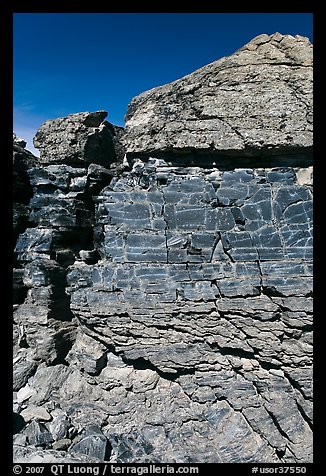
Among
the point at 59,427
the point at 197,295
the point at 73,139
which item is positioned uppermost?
the point at 73,139

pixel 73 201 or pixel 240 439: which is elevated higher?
pixel 73 201

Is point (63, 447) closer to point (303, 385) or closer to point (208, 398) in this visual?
point (208, 398)

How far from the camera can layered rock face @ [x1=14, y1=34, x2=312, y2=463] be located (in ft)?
17.0

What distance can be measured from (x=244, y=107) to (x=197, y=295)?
Result: 320 cm

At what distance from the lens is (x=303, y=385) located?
5.18 metres

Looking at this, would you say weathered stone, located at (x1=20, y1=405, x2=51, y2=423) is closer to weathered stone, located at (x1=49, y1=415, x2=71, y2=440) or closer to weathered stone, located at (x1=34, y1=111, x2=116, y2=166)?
weathered stone, located at (x1=49, y1=415, x2=71, y2=440)

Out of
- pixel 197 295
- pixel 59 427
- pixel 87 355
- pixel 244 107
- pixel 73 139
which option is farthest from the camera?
pixel 73 139

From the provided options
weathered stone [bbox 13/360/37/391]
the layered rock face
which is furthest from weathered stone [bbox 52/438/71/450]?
weathered stone [bbox 13/360/37/391]

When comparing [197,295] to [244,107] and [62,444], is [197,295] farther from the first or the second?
[244,107]

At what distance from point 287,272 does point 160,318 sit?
7.36ft

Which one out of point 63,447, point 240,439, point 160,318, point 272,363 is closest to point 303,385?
point 272,363

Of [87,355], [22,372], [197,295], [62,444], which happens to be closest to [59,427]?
[62,444]

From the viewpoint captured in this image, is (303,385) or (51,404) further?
(51,404)

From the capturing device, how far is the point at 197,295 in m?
5.50
